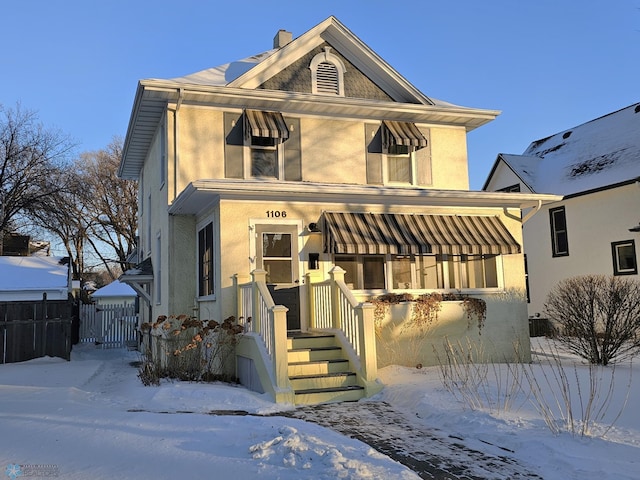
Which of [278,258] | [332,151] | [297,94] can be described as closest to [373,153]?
[332,151]

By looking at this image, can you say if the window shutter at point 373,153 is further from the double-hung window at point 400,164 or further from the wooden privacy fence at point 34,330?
the wooden privacy fence at point 34,330

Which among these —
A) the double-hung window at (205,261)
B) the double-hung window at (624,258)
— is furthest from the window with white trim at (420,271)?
the double-hung window at (624,258)

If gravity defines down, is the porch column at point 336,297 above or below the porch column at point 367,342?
above

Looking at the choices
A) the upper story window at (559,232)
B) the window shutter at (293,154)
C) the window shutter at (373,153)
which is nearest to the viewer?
the window shutter at (293,154)

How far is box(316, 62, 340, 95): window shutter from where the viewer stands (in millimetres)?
13602

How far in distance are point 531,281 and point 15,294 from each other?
702 inches

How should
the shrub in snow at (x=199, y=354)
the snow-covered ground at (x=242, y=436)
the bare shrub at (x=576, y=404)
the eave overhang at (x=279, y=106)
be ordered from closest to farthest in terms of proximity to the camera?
the snow-covered ground at (x=242, y=436)
the bare shrub at (x=576, y=404)
the shrub in snow at (x=199, y=354)
the eave overhang at (x=279, y=106)

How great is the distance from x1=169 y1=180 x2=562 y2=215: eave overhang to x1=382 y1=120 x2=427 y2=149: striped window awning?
2355 millimetres

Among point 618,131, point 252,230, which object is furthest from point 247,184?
point 618,131

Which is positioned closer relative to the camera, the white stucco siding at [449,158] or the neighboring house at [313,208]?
the neighboring house at [313,208]

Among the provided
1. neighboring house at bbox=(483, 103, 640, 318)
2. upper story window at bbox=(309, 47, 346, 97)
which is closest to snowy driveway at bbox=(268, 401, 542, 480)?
upper story window at bbox=(309, 47, 346, 97)

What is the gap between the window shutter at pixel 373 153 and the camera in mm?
13367

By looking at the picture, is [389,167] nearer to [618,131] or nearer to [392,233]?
[392,233]

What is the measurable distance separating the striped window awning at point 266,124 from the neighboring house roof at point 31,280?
8.02 m
